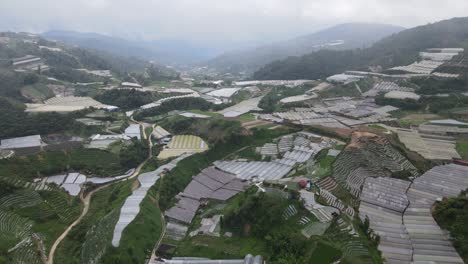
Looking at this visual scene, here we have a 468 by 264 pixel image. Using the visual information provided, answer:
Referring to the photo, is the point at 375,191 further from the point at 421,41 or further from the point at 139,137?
the point at 421,41

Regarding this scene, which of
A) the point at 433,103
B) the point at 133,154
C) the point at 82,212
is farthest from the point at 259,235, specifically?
the point at 433,103

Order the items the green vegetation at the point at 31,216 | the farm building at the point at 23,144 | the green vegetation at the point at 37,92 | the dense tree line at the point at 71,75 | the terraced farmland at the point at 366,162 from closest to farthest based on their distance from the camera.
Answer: the green vegetation at the point at 31,216 → the terraced farmland at the point at 366,162 → the farm building at the point at 23,144 → the green vegetation at the point at 37,92 → the dense tree line at the point at 71,75

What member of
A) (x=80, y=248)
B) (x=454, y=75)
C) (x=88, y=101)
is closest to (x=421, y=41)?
(x=454, y=75)

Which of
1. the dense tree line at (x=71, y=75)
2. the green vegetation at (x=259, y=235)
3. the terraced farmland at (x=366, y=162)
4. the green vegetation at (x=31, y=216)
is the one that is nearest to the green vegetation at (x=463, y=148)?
the terraced farmland at (x=366, y=162)

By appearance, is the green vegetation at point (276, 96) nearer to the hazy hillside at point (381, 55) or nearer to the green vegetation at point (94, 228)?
the hazy hillside at point (381, 55)

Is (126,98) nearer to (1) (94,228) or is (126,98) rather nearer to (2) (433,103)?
(1) (94,228)

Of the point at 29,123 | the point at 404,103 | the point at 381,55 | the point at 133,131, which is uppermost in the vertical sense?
the point at 381,55
